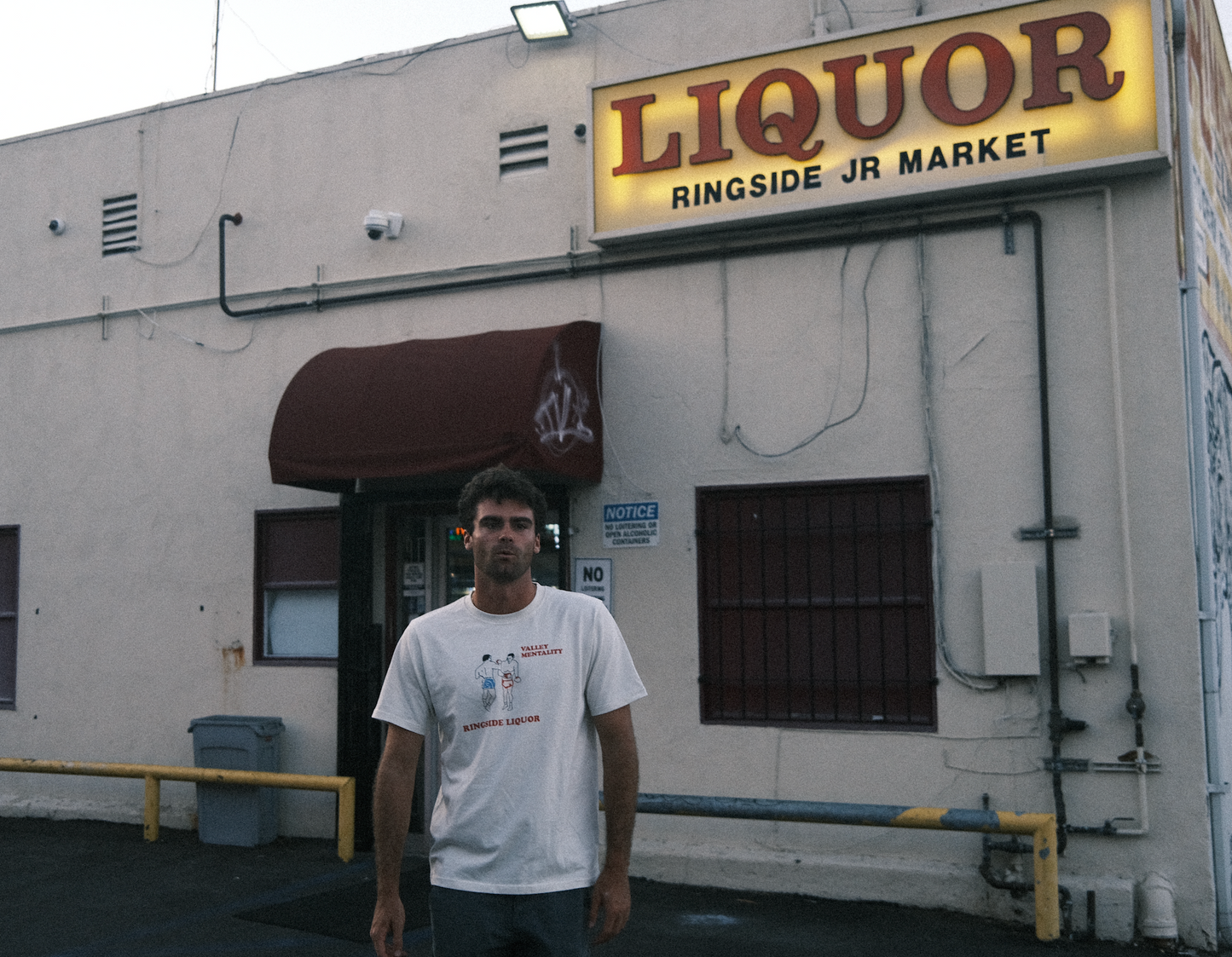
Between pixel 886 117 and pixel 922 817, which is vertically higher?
pixel 886 117

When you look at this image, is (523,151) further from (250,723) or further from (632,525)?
(250,723)

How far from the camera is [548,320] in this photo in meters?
8.11

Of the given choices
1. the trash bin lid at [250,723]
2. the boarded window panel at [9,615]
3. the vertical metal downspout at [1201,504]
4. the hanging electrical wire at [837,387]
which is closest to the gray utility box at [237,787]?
the trash bin lid at [250,723]

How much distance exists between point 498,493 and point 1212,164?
7184 mm

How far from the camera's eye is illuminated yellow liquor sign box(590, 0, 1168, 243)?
21.5 ft

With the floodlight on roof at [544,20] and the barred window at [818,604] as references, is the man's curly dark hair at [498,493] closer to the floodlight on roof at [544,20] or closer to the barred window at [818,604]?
the barred window at [818,604]

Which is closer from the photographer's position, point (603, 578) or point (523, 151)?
point (603, 578)

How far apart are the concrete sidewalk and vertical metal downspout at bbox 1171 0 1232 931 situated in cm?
82

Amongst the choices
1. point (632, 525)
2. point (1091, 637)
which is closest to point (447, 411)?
point (632, 525)

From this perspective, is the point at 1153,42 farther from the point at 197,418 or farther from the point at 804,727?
the point at 197,418

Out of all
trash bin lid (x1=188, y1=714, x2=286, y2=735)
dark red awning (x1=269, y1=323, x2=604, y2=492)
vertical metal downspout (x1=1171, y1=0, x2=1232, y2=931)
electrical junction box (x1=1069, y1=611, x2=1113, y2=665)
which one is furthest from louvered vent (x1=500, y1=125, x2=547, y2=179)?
electrical junction box (x1=1069, y1=611, x2=1113, y2=665)

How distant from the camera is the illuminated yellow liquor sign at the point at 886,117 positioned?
6.55m

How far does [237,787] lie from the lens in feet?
27.5

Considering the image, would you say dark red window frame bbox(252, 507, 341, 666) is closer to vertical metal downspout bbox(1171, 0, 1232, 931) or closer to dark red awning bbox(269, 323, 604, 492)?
dark red awning bbox(269, 323, 604, 492)
